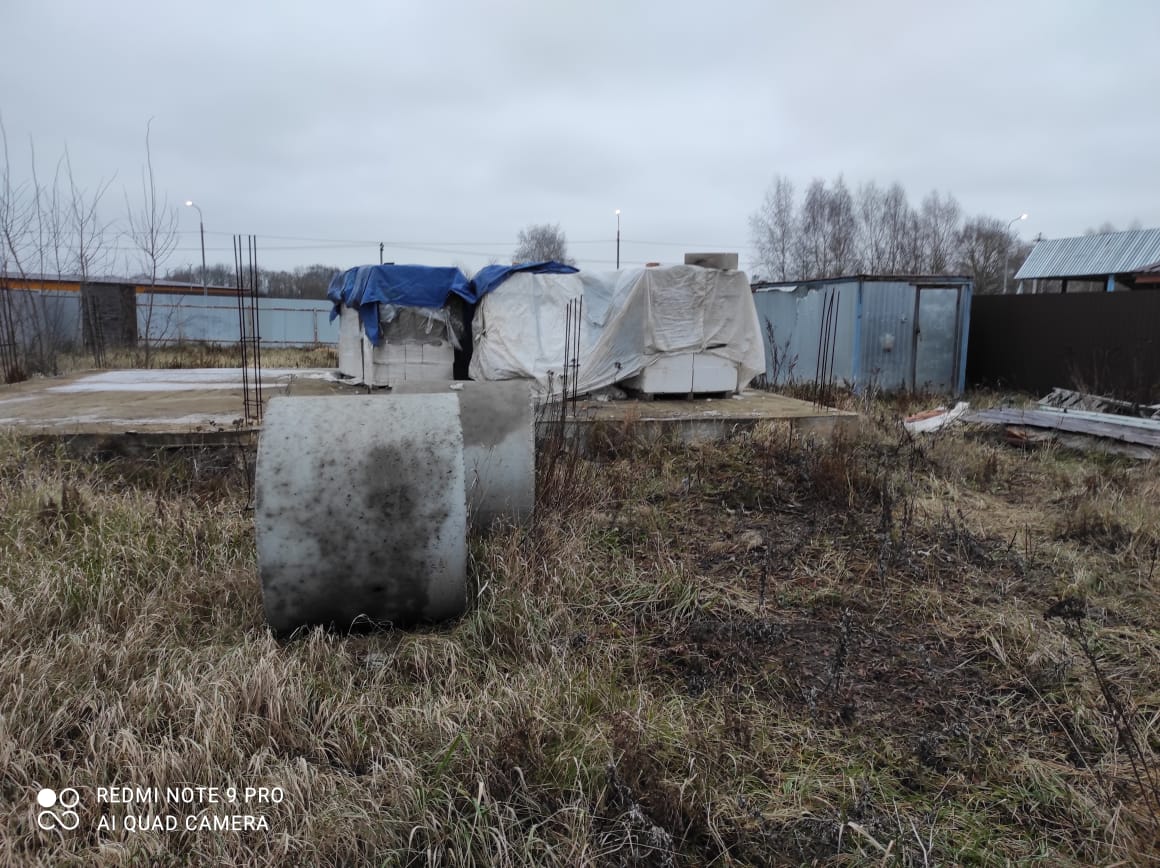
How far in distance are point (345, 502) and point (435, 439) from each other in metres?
0.45

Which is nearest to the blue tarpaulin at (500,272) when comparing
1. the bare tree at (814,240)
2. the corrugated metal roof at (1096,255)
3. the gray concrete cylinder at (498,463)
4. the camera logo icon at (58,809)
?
the gray concrete cylinder at (498,463)

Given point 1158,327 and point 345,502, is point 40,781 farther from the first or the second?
point 1158,327

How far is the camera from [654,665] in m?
3.07

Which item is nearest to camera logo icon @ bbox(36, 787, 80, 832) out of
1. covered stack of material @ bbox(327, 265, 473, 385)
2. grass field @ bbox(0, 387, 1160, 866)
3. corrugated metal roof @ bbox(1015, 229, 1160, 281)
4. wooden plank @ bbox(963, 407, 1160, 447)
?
grass field @ bbox(0, 387, 1160, 866)

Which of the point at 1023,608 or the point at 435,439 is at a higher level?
the point at 435,439

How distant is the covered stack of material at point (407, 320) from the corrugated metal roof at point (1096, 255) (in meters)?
20.9

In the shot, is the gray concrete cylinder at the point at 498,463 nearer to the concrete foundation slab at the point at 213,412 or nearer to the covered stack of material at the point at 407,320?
the concrete foundation slab at the point at 213,412

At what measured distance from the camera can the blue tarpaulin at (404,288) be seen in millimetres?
8711

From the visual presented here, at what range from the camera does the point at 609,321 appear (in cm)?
868

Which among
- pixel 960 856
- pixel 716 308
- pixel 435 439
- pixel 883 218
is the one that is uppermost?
pixel 883 218

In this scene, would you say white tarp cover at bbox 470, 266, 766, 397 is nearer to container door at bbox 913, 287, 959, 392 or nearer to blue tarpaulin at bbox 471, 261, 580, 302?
blue tarpaulin at bbox 471, 261, 580, 302

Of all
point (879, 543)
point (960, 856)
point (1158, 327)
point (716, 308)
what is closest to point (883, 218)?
point (1158, 327)

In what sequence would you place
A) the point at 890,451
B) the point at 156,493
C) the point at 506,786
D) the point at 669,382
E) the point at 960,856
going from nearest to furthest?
the point at 960,856, the point at 506,786, the point at 156,493, the point at 890,451, the point at 669,382

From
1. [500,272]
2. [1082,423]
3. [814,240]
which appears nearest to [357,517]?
[500,272]
